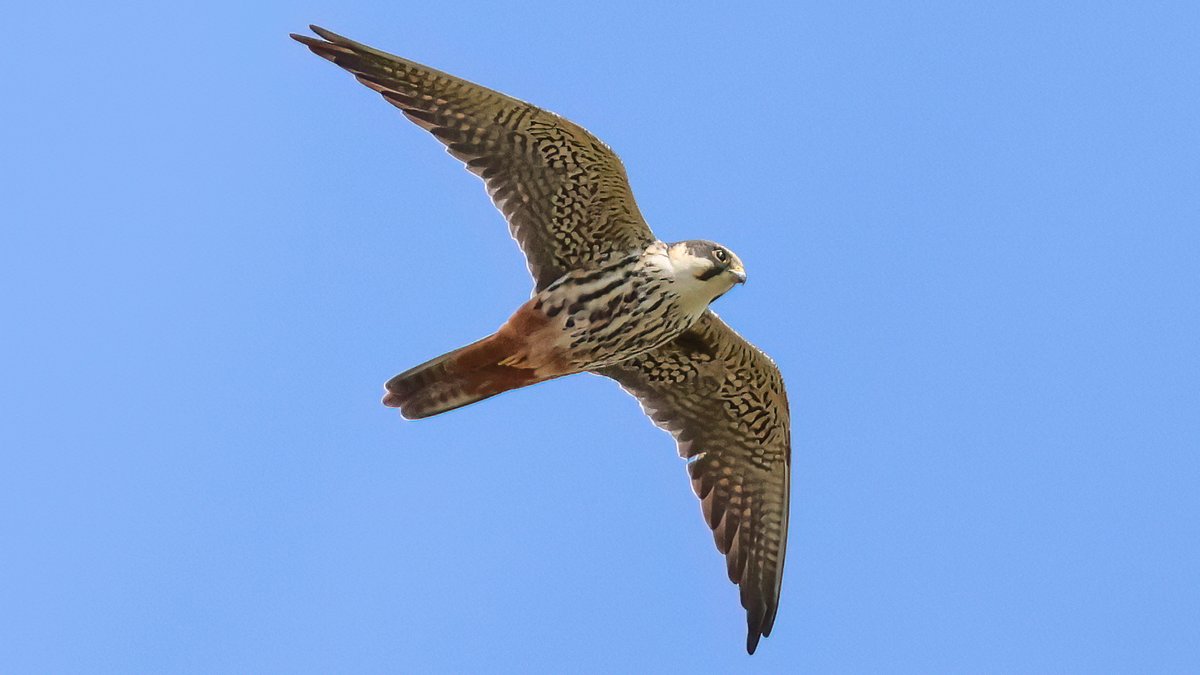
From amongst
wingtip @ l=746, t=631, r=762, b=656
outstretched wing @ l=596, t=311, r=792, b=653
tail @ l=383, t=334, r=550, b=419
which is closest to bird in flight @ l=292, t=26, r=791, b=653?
tail @ l=383, t=334, r=550, b=419

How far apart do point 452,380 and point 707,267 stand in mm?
1851

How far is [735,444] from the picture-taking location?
39.8 ft

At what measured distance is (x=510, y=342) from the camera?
35.2ft

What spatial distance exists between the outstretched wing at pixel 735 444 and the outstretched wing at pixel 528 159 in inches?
49.0

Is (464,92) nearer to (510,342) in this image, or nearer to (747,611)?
(510,342)

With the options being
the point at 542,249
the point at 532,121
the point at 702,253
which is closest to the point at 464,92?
the point at 532,121

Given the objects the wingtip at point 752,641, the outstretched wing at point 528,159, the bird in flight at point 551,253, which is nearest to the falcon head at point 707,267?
the bird in flight at point 551,253

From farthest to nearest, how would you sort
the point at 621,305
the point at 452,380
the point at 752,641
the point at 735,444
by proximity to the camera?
the point at 735,444
the point at 752,641
the point at 621,305
the point at 452,380

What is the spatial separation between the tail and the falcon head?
1.27 meters

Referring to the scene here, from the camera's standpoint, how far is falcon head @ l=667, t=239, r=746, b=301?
10.5 meters

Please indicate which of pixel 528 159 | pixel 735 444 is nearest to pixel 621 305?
pixel 528 159

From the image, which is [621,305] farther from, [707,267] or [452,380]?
[452,380]

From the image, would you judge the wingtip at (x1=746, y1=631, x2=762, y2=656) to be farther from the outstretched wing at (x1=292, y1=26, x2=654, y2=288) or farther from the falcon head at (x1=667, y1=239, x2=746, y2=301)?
the outstretched wing at (x1=292, y1=26, x2=654, y2=288)

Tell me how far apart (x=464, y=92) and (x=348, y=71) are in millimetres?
767
